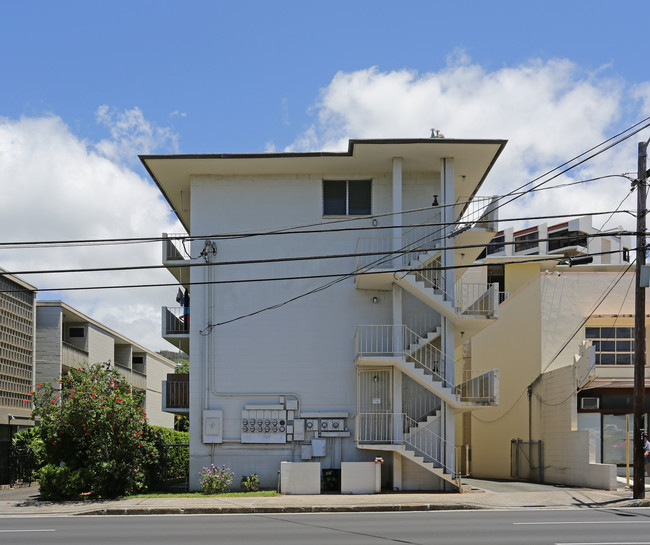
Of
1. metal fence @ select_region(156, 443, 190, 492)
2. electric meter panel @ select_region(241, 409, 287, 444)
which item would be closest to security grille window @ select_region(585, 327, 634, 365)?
electric meter panel @ select_region(241, 409, 287, 444)

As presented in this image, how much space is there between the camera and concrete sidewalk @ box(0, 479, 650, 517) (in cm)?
1977

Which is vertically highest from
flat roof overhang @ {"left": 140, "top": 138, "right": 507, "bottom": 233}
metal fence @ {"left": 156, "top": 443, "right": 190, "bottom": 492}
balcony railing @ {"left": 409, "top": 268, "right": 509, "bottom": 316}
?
flat roof overhang @ {"left": 140, "top": 138, "right": 507, "bottom": 233}

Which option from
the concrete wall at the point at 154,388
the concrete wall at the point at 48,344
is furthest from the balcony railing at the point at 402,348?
the concrete wall at the point at 154,388

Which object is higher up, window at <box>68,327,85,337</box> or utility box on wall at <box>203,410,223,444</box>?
window at <box>68,327,85,337</box>

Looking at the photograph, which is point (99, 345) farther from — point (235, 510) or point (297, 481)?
point (235, 510)

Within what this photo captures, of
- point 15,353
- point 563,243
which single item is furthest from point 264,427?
point 563,243

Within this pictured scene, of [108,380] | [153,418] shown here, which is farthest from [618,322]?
[153,418]

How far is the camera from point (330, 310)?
25.7 meters

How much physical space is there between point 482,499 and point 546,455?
7.47 metres

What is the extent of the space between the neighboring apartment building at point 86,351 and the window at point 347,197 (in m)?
9.52

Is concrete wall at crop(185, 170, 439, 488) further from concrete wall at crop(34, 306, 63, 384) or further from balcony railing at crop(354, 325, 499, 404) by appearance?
concrete wall at crop(34, 306, 63, 384)

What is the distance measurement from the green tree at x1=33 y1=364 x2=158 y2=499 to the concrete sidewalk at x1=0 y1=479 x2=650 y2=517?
2.36ft

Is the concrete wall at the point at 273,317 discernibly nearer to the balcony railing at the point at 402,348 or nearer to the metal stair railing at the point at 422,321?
the balcony railing at the point at 402,348

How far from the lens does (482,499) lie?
21.4 metres
